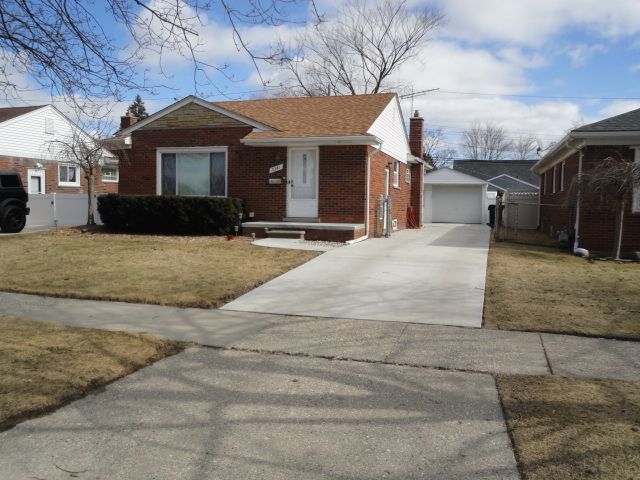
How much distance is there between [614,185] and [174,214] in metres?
11.5

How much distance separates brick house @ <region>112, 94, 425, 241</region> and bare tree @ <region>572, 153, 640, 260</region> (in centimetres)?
574

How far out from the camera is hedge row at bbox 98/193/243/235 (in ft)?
53.0

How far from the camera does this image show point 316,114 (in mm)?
18969

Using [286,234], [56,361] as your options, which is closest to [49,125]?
[286,234]

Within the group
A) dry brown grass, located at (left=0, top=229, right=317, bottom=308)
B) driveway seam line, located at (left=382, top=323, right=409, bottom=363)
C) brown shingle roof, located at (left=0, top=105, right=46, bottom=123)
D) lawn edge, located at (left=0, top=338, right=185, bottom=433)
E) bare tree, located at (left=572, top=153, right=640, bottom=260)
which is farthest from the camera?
brown shingle roof, located at (left=0, top=105, right=46, bottom=123)

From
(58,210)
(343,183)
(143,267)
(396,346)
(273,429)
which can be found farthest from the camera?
(58,210)

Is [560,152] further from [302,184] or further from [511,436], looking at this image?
[511,436]

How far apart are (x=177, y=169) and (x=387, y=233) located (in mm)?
7156

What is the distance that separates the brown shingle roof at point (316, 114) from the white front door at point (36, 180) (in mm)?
13780

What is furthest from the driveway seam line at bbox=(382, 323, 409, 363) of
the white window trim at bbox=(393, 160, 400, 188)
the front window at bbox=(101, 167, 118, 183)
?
the front window at bbox=(101, 167, 118, 183)

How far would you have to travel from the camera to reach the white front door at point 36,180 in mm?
29688

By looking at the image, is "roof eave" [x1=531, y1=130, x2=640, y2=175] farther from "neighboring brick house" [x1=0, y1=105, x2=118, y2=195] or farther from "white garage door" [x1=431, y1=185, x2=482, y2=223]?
"neighboring brick house" [x1=0, y1=105, x2=118, y2=195]

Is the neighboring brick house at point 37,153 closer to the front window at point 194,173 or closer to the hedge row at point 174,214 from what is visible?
the front window at point 194,173

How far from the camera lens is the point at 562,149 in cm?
1744
